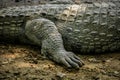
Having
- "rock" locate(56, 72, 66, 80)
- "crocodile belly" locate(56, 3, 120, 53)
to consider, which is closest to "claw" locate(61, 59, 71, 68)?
"rock" locate(56, 72, 66, 80)

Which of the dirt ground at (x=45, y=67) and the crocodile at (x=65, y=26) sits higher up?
the crocodile at (x=65, y=26)

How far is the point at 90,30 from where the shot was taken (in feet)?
16.2

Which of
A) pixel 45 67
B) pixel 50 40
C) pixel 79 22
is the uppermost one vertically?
pixel 79 22

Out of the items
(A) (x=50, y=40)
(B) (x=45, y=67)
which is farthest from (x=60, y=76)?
(A) (x=50, y=40)

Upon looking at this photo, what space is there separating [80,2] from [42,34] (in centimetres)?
111

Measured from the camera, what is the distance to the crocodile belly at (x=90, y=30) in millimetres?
4902

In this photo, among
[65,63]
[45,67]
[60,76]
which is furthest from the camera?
[65,63]

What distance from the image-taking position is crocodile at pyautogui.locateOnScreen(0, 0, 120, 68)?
4871 mm

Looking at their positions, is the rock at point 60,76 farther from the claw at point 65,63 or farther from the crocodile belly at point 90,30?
the crocodile belly at point 90,30

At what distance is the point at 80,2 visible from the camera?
5.36 meters

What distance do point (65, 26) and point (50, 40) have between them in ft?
1.49

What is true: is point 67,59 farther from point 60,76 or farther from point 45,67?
point 60,76

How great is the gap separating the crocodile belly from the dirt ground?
0.19 metres

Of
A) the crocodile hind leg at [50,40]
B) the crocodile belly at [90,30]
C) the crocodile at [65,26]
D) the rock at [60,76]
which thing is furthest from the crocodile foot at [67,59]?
the crocodile belly at [90,30]
